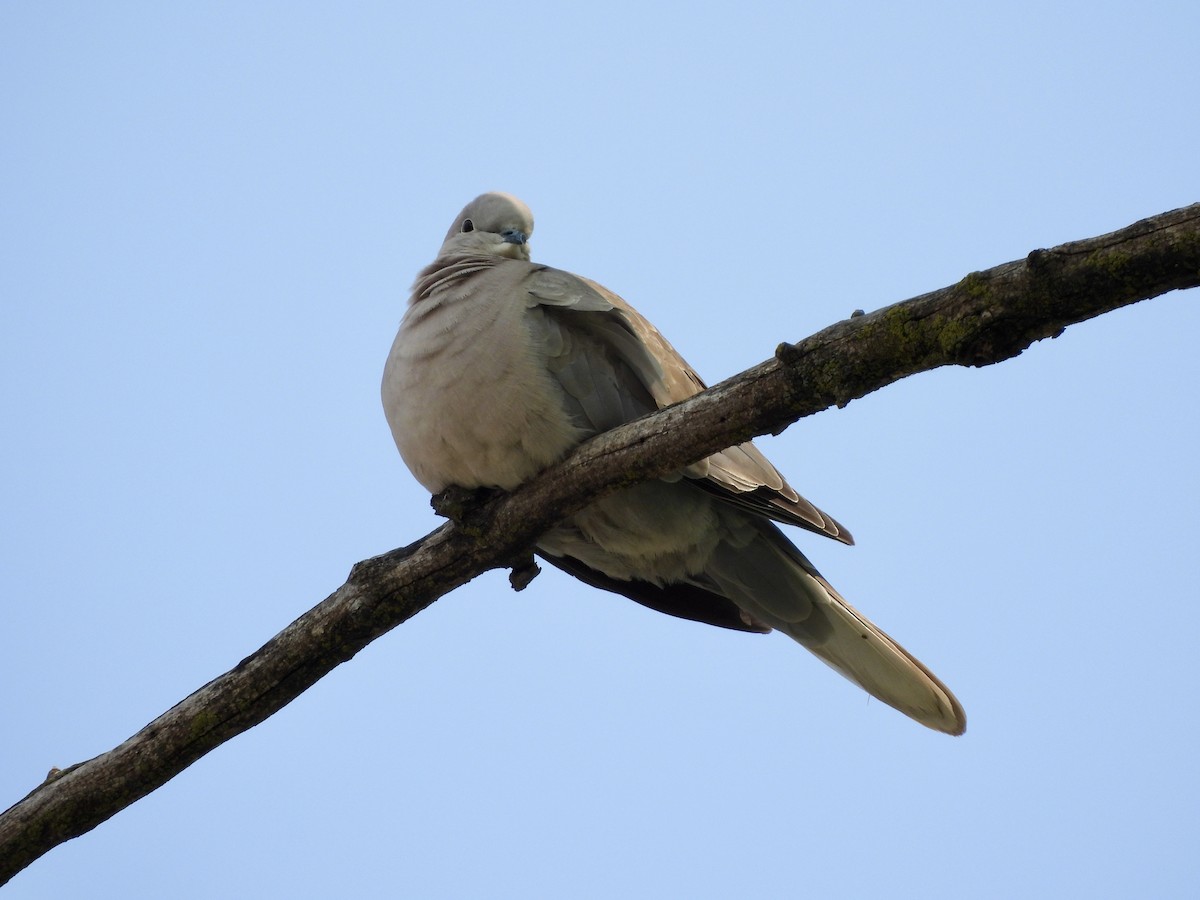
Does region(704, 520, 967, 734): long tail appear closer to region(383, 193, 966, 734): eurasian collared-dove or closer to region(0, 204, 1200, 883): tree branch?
region(383, 193, 966, 734): eurasian collared-dove

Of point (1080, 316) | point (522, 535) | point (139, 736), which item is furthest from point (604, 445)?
point (139, 736)

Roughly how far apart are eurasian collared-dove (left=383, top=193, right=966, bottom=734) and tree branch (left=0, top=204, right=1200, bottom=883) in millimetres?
230

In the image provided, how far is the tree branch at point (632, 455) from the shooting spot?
2.68 metres

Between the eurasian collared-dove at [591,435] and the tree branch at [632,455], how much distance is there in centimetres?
23

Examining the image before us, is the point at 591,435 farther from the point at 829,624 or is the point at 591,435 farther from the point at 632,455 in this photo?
the point at 829,624

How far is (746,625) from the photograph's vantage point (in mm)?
4723

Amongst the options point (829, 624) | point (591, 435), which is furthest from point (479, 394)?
point (829, 624)

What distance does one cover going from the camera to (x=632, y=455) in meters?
3.44

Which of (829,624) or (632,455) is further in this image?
(829,624)

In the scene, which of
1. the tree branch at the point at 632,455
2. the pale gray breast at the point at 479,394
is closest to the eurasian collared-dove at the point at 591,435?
the pale gray breast at the point at 479,394

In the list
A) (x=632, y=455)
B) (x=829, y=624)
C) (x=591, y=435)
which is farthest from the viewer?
(x=829, y=624)

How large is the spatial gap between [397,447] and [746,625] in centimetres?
154

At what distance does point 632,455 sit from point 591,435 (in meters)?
0.43

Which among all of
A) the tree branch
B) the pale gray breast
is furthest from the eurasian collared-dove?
the tree branch
